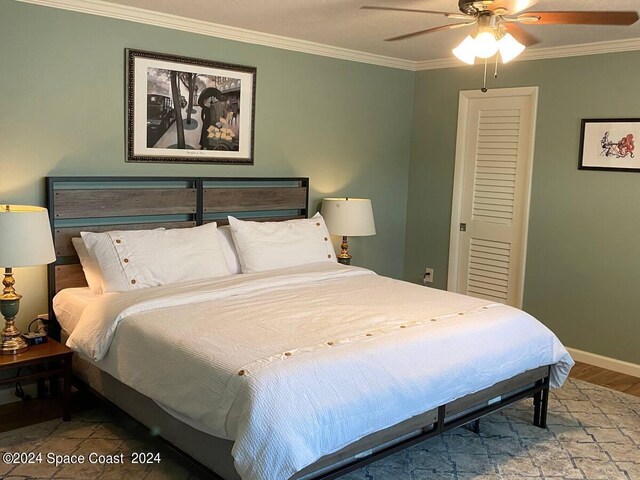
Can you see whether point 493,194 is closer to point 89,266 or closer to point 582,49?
point 582,49

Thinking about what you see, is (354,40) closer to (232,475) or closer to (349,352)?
(349,352)

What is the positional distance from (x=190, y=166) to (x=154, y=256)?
2.77 ft

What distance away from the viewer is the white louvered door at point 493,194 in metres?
4.93

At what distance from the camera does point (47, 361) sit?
3.24 meters

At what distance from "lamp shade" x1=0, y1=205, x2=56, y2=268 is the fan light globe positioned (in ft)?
7.44

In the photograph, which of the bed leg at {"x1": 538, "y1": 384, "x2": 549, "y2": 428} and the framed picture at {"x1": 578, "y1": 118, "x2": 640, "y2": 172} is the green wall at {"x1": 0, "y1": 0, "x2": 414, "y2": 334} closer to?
the framed picture at {"x1": 578, "y1": 118, "x2": 640, "y2": 172}

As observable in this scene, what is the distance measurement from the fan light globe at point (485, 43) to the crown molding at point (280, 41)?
1.97 metres

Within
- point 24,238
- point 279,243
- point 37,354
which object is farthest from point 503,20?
point 37,354

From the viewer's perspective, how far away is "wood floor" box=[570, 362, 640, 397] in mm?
4180

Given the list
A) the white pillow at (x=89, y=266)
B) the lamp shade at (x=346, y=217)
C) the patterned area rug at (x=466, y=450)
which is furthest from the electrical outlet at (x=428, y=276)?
the white pillow at (x=89, y=266)

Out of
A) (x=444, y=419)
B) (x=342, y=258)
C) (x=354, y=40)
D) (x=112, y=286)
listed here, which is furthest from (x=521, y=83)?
(x=112, y=286)

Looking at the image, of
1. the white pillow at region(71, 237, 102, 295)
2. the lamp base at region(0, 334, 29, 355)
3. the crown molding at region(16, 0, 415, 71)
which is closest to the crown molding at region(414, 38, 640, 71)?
the crown molding at region(16, 0, 415, 71)

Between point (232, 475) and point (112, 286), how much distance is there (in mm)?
1447

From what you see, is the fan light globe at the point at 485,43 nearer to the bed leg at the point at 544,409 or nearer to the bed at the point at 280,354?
the bed at the point at 280,354
